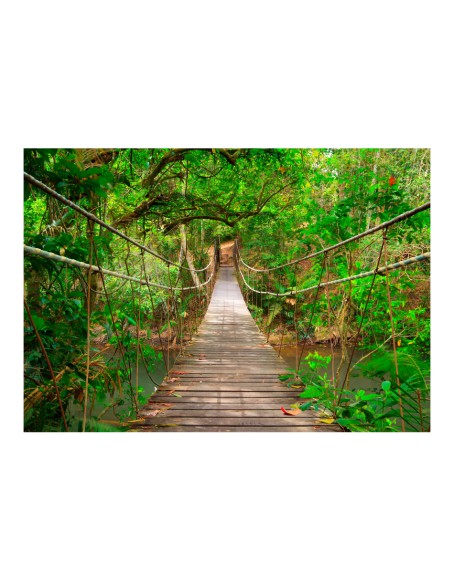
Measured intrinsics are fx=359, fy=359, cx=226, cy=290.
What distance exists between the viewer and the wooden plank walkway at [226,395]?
145 cm

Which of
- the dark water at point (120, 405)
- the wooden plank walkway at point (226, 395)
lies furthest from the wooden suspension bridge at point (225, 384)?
the dark water at point (120, 405)

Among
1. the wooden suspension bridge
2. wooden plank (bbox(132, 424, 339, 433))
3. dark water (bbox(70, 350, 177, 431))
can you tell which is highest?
the wooden suspension bridge

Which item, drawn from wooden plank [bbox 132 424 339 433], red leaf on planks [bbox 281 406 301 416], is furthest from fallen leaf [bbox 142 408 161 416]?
red leaf on planks [bbox 281 406 301 416]

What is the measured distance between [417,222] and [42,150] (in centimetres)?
202

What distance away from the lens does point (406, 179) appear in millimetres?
4352

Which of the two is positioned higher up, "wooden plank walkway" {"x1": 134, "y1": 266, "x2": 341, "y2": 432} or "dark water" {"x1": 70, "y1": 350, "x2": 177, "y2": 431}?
"wooden plank walkway" {"x1": 134, "y1": 266, "x2": 341, "y2": 432}

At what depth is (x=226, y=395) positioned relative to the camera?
72.2 inches

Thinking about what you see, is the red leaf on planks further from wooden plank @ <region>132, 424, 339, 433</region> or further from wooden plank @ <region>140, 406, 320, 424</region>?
wooden plank @ <region>132, 424, 339, 433</region>

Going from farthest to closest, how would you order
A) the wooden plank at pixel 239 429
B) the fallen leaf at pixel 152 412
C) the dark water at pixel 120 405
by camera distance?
1. the dark water at pixel 120 405
2. the fallen leaf at pixel 152 412
3. the wooden plank at pixel 239 429

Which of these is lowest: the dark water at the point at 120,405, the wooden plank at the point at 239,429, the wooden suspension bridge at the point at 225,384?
the dark water at the point at 120,405

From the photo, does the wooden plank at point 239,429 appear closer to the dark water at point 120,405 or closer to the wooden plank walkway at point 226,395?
the wooden plank walkway at point 226,395

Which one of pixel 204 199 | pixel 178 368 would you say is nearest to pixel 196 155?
pixel 204 199

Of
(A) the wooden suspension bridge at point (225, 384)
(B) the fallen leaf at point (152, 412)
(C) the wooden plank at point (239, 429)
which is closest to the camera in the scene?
(A) the wooden suspension bridge at point (225, 384)

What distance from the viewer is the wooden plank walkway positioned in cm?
145
